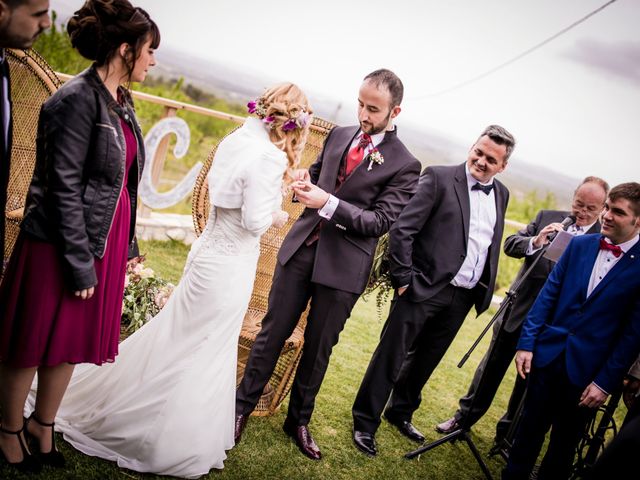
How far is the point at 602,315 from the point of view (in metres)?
2.68

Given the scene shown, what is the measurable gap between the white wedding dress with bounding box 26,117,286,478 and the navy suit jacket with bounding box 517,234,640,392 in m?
1.78

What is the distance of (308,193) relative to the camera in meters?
2.70

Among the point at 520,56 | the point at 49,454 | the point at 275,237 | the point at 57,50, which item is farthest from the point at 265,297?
the point at 520,56

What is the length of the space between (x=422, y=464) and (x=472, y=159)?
222 cm

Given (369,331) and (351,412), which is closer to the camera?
(351,412)

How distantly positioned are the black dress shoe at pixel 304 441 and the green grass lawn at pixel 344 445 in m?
0.04

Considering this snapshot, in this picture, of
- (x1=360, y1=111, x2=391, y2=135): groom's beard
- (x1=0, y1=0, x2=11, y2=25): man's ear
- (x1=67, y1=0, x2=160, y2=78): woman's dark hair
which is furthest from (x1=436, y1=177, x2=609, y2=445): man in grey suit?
(x1=0, y1=0, x2=11, y2=25): man's ear

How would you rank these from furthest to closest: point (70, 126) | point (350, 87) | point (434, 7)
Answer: point (350, 87), point (434, 7), point (70, 126)

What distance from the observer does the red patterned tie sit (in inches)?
115

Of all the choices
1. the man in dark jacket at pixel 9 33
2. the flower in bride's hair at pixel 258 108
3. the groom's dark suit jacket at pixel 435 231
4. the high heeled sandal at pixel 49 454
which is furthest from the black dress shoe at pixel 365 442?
the man in dark jacket at pixel 9 33

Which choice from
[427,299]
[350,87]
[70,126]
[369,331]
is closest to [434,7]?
[350,87]

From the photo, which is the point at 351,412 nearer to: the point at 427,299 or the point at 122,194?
the point at 427,299

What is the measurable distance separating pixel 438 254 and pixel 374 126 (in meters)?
1.04

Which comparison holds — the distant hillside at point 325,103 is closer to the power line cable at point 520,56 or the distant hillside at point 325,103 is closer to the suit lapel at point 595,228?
the suit lapel at point 595,228
